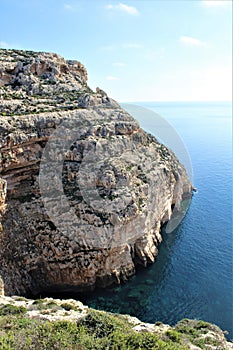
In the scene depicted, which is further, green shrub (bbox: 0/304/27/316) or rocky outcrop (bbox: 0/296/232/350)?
green shrub (bbox: 0/304/27/316)

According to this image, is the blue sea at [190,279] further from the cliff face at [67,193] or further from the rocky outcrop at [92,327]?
the rocky outcrop at [92,327]

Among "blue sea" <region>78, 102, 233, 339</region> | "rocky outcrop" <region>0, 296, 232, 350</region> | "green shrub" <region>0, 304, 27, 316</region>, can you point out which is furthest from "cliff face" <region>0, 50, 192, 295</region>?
"green shrub" <region>0, 304, 27, 316</region>

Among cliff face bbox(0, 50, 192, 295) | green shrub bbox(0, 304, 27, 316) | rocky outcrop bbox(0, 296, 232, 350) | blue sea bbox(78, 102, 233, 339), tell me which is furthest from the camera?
cliff face bbox(0, 50, 192, 295)

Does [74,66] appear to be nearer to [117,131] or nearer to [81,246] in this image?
[117,131]

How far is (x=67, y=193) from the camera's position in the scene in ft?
104

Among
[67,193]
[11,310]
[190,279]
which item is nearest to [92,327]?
[11,310]

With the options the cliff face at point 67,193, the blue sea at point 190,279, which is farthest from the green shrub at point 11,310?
the blue sea at point 190,279

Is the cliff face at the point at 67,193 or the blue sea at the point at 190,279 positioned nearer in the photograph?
the blue sea at the point at 190,279

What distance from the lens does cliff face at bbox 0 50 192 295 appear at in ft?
95.5

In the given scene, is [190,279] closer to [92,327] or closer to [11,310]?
[92,327]

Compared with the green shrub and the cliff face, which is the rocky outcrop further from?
the cliff face

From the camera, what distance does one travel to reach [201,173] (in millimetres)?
70500

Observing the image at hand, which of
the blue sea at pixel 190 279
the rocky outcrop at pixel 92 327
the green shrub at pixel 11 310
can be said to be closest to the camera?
the rocky outcrop at pixel 92 327

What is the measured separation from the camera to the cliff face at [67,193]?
29.1m
